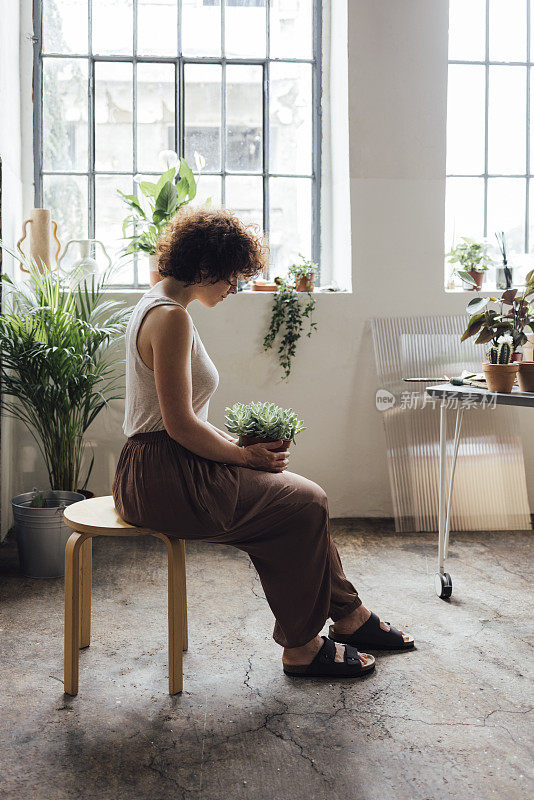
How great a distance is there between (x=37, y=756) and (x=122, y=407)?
227 centimetres

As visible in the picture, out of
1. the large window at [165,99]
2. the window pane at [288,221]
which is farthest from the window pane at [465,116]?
the window pane at [288,221]

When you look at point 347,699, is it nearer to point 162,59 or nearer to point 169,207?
point 169,207

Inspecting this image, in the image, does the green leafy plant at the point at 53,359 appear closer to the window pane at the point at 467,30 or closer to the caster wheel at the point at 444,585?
the caster wheel at the point at 444,585

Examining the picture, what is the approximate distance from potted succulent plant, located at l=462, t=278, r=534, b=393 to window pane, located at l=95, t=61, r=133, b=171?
242 cm

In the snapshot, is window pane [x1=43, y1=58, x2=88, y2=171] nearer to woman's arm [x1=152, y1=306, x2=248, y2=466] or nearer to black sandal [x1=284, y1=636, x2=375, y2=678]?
woman's arm [x1=152, y1=306, x2=248, y2=466]

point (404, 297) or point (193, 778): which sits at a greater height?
point (404, 297)

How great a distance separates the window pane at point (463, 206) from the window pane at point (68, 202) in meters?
2.17

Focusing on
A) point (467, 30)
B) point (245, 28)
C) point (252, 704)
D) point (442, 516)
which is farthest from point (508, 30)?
point (252, 704)

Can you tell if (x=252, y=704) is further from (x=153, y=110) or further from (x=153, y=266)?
(x=153, y=110)

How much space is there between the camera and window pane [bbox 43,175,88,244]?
421 centimetres

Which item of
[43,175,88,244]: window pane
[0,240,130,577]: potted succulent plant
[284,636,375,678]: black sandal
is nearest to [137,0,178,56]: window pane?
[43,175,88,244]: window pane

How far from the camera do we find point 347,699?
209 cm

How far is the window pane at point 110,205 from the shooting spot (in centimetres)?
424

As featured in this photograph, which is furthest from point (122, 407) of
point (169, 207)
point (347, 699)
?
A: point (347, 699)
